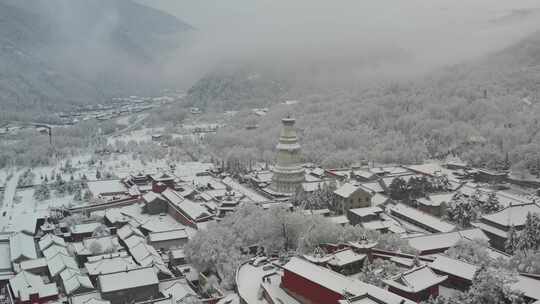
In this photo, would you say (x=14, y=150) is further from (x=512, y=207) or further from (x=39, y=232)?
(x=512, y=207)

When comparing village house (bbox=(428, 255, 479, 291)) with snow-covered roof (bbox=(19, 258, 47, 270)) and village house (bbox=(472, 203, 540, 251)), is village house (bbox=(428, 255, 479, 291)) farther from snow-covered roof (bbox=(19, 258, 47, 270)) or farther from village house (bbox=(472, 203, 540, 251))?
snow-covered roof (bbox=(19, 258, 47, 270))

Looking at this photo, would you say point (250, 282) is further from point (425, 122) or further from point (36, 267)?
point (425, 122)

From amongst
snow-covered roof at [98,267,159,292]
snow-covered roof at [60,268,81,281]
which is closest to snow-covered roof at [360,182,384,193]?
snow-covered roof at [98,267,159,292]

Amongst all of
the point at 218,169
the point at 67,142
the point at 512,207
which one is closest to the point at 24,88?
the point at 67,142

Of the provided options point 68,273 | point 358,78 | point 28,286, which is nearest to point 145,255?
point 68,273

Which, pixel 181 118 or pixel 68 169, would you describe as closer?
pixel 68 169

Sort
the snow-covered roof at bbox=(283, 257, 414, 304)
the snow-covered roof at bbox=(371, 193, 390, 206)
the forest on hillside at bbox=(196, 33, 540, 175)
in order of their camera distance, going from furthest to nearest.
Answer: the forest on hillside at bbox=(196, 33, 540, 175)
the snow-covered roof at bbox=(371, 193, 390, 206)
the snow-covered roof at bbox=(283, 257, 414, 304)

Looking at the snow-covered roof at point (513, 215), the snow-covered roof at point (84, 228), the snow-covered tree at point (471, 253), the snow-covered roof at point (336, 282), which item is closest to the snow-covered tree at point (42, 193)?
the snow-covered roof at point (84, 228)
